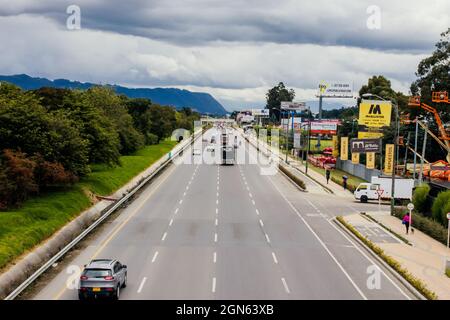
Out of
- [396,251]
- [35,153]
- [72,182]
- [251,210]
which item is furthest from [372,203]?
[35,153]

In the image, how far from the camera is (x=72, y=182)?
49.9 metres

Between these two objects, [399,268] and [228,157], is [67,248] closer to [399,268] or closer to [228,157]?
A: [399,268]

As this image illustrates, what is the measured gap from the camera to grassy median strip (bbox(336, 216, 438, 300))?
2638 cm

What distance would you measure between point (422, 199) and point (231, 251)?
2019 centimetres

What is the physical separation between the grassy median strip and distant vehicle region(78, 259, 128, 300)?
12.6 metres

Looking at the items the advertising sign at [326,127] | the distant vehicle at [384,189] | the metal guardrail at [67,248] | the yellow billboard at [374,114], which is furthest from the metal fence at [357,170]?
the advertising sign at [326,127]

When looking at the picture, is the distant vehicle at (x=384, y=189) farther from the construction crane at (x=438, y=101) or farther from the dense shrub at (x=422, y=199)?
the construction crane at (x=438, y=101)

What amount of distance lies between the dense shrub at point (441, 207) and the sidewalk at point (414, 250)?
1912mm

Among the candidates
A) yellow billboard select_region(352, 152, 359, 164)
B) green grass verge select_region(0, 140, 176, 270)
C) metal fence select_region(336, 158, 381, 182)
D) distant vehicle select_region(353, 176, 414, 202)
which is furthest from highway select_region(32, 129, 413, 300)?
yellow billboard select_region(352, 152, 359, 164)

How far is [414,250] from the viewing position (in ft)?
119

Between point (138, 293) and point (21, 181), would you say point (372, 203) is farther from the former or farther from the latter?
point (138, 293)

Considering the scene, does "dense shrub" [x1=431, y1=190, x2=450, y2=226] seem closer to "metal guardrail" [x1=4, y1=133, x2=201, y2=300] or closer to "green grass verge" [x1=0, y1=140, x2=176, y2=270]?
"metal guardrail" [x1=4, y1=133, x2=201, y2=300]

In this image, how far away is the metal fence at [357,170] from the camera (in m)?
75.7

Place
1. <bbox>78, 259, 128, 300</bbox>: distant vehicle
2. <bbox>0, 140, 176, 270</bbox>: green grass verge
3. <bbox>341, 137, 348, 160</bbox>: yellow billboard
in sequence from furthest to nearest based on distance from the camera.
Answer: <bbox>341, 137, 348, 160</bbox>: yellow billboard
<bbox>0, 140, 176, 270</bbox>: green grass verge
<bbox>78, 259, 128, 300</bbox>: distant vehicle
